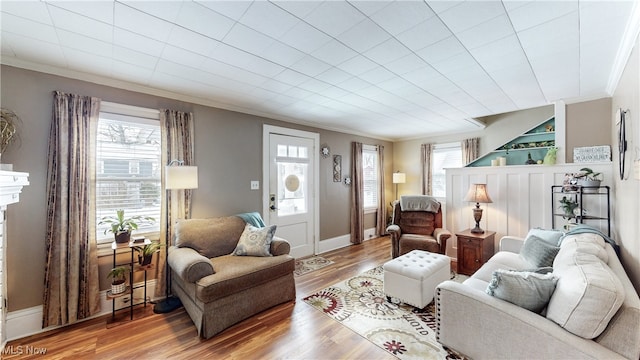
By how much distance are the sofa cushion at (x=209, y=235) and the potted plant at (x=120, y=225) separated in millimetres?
394

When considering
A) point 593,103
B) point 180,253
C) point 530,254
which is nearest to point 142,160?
point 180,253

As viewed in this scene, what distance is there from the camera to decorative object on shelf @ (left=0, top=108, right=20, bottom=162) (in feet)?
6.81

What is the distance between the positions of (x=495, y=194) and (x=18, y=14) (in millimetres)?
5080

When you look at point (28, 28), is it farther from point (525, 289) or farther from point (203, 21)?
point (525, 289)

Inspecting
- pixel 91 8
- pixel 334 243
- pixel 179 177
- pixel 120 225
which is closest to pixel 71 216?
pixel 120 225

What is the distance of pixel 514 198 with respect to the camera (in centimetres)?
352

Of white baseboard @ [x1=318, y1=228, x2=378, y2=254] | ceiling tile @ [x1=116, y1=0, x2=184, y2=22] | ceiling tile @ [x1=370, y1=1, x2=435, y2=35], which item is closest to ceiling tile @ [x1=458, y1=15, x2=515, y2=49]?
ceiling tile @ [x1=370, y1=1, x2=435, y2=35]

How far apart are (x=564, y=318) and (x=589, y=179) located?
8.09 feet

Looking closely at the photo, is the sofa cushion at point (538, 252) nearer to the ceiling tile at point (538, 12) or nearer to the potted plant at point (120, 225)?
the ceiling tile at point (538, 12)

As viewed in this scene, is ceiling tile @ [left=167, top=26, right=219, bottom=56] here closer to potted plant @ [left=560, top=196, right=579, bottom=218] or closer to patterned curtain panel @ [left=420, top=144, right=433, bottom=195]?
potted plant @ [left=560, top=196, right=579, bottom=218]

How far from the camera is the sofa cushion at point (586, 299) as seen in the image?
1.16 meters

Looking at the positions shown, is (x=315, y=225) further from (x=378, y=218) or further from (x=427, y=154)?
(x=427, y=154)

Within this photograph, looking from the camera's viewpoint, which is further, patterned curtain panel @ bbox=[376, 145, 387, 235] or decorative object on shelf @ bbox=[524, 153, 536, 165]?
patterned curtain panel @ bbox=[376, 145, 387, 235]

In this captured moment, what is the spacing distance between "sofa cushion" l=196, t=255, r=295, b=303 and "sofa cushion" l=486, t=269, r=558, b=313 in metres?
1.88
